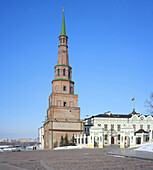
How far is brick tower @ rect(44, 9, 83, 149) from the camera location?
4409 centimetres

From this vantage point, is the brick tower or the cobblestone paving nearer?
the cobblestone paving

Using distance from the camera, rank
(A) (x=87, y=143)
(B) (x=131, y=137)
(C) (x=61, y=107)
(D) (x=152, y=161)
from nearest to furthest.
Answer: (D) (x=152, y=161) < (B) (x=131, y=137) < (A) (x=87, y=143) < (C) (x=61, y=107)

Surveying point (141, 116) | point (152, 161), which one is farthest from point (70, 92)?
point (152, 161)

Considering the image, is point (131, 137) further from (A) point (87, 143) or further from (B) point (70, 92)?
(B) point (70, 92)

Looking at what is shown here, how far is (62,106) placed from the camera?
45.6 m

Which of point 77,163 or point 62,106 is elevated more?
point 62,106

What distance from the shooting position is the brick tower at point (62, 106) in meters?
44.1

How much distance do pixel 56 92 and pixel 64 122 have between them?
631 centimetres

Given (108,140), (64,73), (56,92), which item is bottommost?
(108,140)

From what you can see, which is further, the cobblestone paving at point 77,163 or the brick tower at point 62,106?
the brick tower at point 62,106

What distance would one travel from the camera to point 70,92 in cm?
4775

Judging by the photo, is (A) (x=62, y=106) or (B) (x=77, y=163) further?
(A) (x=62, y=106)

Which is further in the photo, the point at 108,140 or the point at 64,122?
the point at 108,140

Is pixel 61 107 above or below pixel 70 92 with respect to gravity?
below
